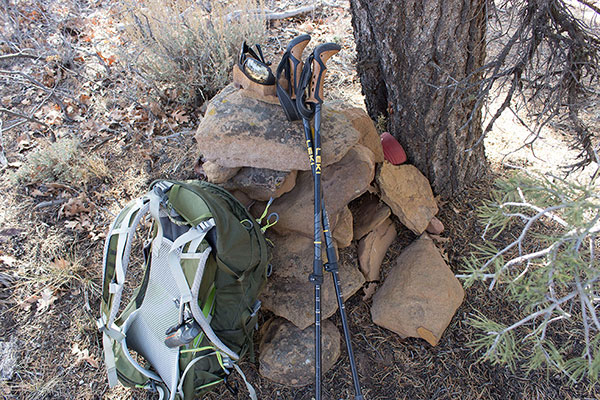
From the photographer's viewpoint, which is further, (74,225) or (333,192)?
(74,225)

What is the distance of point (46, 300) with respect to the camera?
2662 millimetres

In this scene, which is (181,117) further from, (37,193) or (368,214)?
(368,214)

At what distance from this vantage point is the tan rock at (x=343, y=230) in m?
2.40

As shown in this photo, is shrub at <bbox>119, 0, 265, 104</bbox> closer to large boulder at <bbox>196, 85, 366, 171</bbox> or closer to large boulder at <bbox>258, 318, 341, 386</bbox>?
large boulder at <bbox>196, 85, 366, 171</bbox>

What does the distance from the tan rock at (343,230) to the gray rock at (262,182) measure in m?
0.35

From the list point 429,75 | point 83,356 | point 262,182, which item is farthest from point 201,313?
point 429,75

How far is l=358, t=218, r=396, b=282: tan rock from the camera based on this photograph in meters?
2.46

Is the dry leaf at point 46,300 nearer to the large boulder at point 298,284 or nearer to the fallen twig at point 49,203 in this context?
the fallen twig at point 49,203

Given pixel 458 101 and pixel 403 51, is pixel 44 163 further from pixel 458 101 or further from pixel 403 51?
pixel 458 101

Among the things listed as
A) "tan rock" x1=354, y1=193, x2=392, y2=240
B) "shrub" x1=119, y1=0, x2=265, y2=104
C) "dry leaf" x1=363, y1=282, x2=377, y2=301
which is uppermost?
"shrub" x1=119, y1=0, x2=265, y2=104

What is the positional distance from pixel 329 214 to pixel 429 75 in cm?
98

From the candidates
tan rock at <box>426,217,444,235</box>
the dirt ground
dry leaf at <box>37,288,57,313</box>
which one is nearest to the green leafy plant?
the dirt ground

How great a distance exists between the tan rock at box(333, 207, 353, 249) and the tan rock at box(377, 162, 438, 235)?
26 cm

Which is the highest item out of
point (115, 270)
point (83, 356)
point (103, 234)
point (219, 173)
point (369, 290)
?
point (219, 173)
